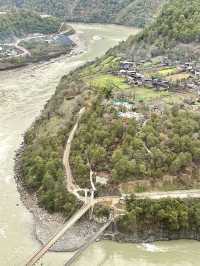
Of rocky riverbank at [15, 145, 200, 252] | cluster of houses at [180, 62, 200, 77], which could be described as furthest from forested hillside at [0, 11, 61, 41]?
rocky riverbank at [15, 145, 200, 252]

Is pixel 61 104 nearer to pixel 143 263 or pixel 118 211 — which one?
pixel 118 211

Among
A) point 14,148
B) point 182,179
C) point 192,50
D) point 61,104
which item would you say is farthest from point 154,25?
point 182,179

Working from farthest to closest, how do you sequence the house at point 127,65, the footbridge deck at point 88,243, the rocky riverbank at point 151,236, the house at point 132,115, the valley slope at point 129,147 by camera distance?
1. the house at point 127,65
2. the house at point 132,115
3. the valley slope at point 129,147
4. the rocky riverbank at point 151,236
5. the footbridge deck at point 88,243

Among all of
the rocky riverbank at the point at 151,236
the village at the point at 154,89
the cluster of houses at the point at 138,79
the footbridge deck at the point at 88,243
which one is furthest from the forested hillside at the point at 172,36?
the footbridge deck at the point at 88,243

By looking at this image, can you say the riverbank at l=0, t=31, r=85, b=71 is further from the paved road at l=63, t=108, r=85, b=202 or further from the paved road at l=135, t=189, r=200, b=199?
the paved road at l=135, t=189, r=200, b=199

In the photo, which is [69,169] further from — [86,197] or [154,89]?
[154,89]

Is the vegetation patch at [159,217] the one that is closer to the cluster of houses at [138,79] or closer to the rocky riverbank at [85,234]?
the rocky riverbank at [85,234]
